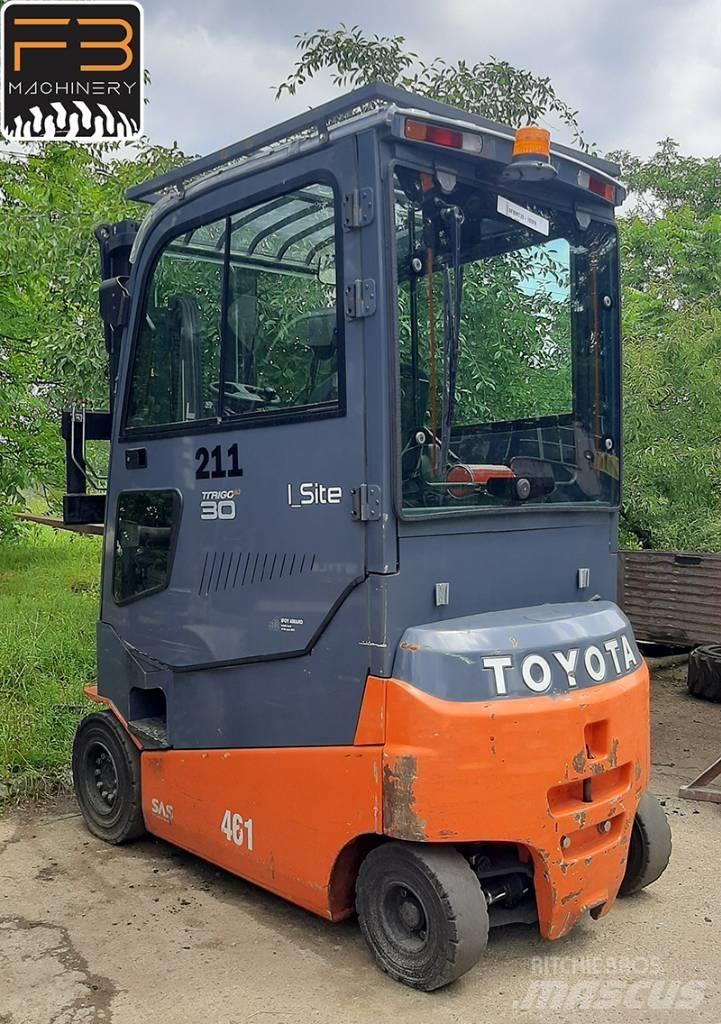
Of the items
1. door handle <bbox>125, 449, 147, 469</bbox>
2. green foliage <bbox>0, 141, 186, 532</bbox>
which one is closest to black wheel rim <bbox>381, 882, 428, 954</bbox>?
door handle <bbox>125, 449, 147, 469</bbox>

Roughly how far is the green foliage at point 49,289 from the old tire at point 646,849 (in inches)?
176

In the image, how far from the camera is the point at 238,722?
369 centimetres

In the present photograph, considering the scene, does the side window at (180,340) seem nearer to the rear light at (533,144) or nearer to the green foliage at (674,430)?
the rear light at (533,144)

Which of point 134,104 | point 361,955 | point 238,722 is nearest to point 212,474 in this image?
point 238,722

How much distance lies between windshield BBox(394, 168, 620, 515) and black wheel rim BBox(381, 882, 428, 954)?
4.22 feet

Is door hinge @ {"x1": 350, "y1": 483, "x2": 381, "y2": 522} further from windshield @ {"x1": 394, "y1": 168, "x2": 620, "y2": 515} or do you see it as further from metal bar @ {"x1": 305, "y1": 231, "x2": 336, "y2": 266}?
metal bar @ {"x1": 305, "y1": 231, "x2": 336, "y2": 266}

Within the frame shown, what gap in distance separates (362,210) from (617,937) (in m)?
2.74

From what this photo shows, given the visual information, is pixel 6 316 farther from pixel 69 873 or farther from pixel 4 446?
pixel 69 873

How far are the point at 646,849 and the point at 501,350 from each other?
204 centimetres

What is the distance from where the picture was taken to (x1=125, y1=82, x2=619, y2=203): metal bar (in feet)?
10.2

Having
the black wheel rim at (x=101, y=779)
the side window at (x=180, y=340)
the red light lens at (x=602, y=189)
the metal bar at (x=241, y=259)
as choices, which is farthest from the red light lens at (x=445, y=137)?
the black wheel rim at (x=101, y=779)

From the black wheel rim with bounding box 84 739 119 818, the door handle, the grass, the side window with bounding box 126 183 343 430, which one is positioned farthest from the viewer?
the grass

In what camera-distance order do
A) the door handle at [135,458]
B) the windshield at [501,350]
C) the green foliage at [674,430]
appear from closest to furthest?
the windshield at [501,350], the door handle at [135,458], the green foliage at [674,430]

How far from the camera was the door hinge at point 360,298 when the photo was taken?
311cm
